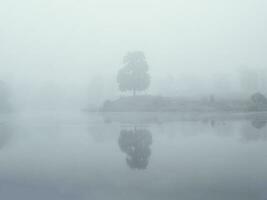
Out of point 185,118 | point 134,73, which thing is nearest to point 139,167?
point 185,118

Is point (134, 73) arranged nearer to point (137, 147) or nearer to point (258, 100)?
point (258, 100)

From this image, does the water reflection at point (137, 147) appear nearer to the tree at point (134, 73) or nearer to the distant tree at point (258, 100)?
the distant tree at point (258, 100)

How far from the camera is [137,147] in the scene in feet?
107

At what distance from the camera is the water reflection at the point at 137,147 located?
25870 millimetres

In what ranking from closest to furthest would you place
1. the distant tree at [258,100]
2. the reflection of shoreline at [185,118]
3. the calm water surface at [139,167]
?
1. the calm water surface at [139,167]
2. the reflection of shoreline at [185,118]
3. the distant tree at [258,100]

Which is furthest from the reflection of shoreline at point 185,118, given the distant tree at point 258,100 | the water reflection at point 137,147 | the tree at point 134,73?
the tree at point 134,73

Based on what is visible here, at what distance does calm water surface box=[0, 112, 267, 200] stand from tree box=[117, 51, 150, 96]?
55.0 meters

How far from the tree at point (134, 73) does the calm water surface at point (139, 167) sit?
180 feet

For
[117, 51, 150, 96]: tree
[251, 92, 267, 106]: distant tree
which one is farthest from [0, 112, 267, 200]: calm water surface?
[117, 51, 150, 96]: tree

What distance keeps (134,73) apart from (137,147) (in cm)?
6311

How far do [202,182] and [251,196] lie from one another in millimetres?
3020

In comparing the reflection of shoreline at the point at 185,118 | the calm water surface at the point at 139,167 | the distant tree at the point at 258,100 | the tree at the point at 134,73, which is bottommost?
the calm water surface at the point at 139,167

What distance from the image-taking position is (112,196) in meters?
17.7

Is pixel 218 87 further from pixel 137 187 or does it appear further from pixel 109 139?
pixel 137 187
